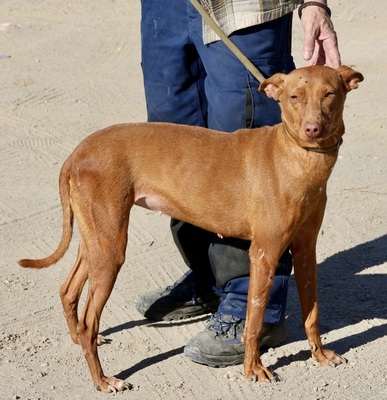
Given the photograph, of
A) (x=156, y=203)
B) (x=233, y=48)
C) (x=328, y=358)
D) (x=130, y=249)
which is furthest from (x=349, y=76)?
(x=130, y=249)

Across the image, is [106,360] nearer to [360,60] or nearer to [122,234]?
[122,234]

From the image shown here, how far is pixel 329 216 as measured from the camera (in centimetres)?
603

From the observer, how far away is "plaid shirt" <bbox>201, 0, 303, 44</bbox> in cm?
420

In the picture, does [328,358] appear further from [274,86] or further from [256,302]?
[274,86]

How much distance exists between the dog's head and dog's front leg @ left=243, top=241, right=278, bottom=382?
578mm

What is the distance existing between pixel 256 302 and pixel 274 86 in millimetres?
960

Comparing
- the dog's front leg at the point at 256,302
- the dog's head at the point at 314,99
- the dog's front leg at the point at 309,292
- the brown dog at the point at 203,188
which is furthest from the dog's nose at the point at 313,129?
the dog's front leg at the point at 309,292

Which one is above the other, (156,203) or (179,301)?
(156,203)

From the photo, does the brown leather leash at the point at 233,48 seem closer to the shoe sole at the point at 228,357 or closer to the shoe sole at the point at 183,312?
the shoe sole at the point at 228,357

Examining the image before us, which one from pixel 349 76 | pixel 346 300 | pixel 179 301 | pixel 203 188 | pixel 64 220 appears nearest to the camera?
pixel 349 76

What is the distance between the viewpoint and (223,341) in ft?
14.8

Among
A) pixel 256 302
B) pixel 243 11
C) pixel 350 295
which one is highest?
pixel 243 11

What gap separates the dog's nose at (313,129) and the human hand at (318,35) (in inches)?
19.2

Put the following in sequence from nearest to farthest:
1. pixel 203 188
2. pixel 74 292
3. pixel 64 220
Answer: pixel 203 188 < pixel 64 220 < pixel 74 292
